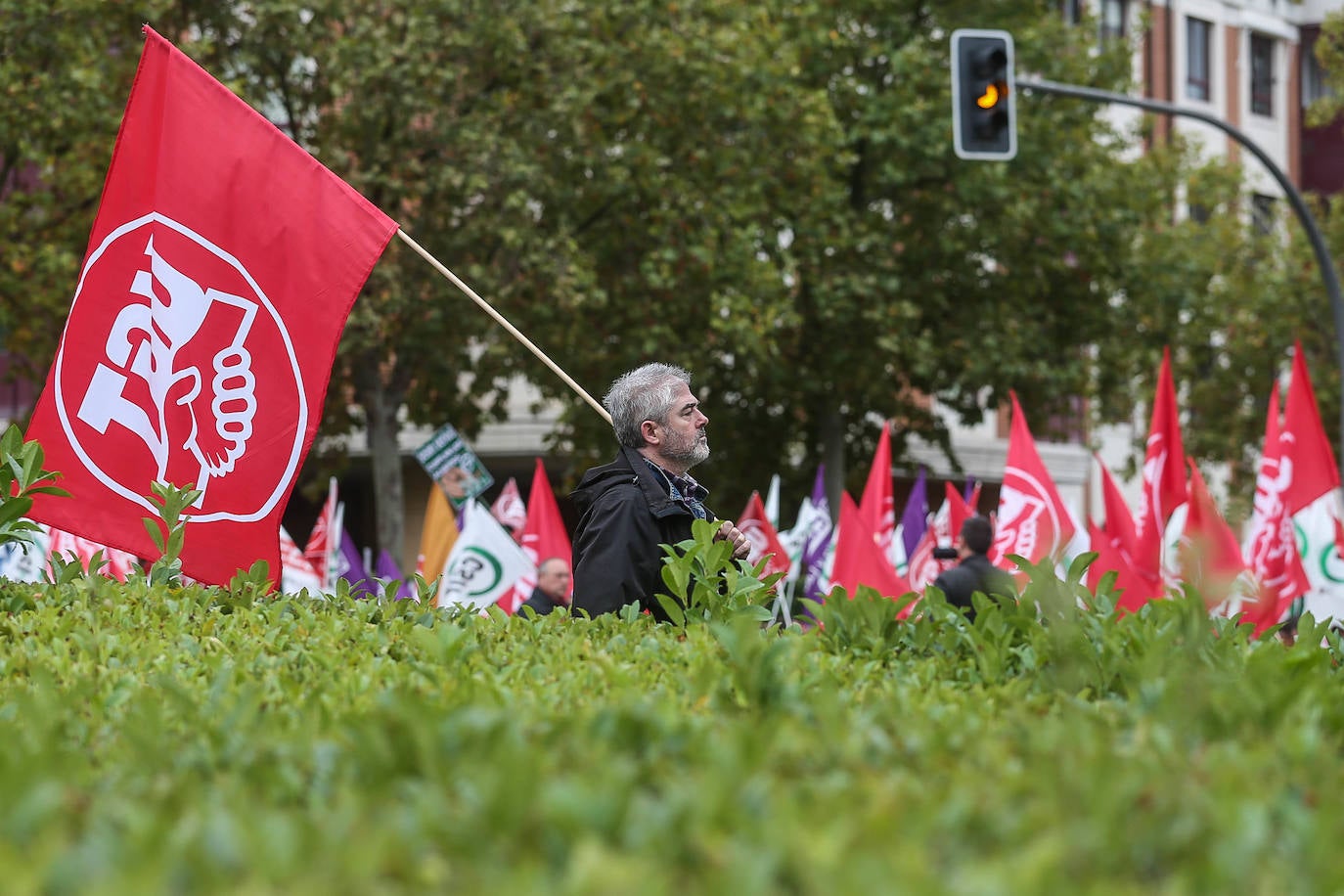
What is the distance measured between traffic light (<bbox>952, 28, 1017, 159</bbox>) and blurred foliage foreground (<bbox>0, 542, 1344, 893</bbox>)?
11.7 m

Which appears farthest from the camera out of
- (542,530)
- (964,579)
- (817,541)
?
(817,541)

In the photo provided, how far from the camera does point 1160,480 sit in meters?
13.4

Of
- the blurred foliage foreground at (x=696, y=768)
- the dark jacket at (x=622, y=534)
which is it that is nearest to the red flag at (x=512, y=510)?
the dark jacket at (x=622, y=534)

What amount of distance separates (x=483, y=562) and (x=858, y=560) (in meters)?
2.88

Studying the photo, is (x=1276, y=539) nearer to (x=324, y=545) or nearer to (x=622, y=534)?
(x=622, y=534)

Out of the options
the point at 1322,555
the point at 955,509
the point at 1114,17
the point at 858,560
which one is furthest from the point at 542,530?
the point at 1114,17

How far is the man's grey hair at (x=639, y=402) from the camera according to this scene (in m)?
6.36

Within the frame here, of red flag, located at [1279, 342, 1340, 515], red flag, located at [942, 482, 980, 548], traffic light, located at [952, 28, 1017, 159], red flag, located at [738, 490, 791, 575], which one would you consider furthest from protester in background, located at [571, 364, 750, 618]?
red flag, located at [738, 490, 791, 575]

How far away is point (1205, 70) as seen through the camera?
42969 mm

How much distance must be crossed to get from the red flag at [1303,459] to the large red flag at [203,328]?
853cm

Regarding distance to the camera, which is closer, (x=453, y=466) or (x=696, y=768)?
(x=696, y=768)

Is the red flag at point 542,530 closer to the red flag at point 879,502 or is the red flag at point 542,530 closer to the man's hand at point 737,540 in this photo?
the red flag at point 879,502

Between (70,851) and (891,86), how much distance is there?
2515cm

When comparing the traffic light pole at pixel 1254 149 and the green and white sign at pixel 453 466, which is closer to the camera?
the traffic light pole at pixel 1254 149
